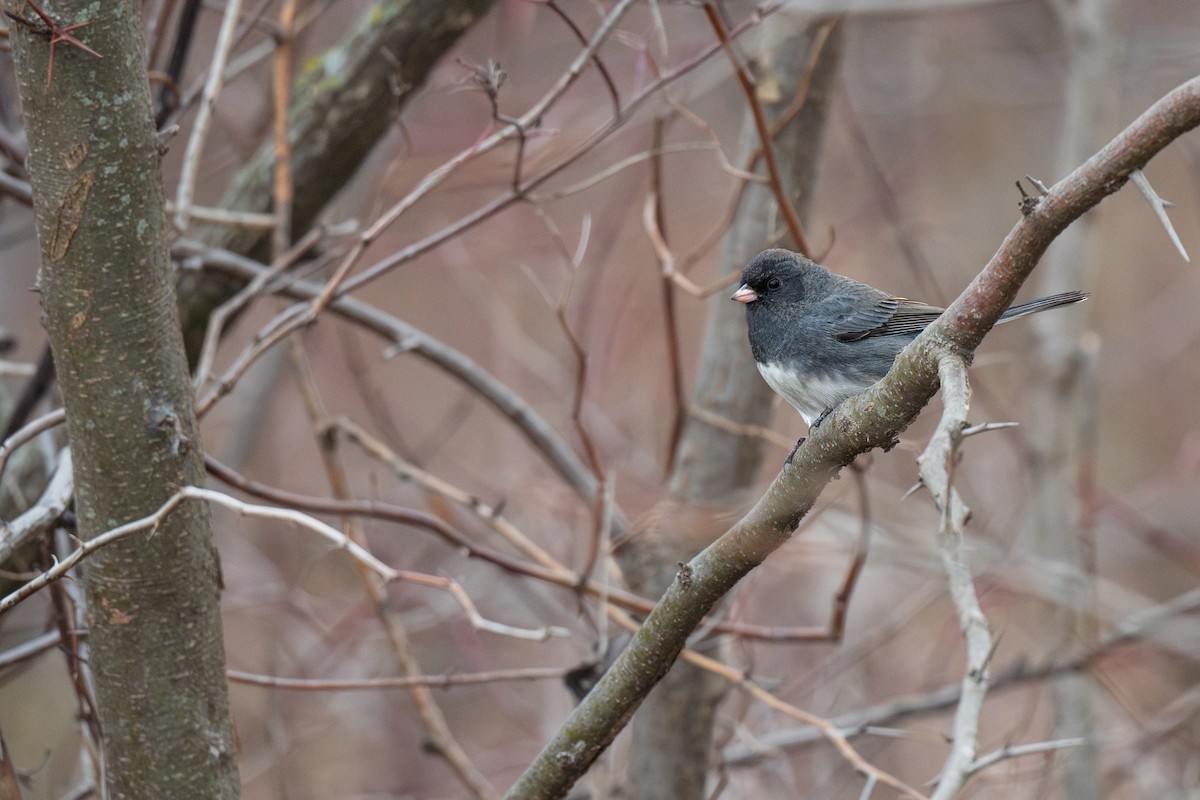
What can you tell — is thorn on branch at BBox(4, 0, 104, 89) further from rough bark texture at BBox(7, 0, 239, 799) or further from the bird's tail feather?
the bird's tail feather

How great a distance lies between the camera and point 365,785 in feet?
19.4

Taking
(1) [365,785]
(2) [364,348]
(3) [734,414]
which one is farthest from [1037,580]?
(2) [364,348]

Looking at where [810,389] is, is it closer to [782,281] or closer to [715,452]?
[782,281]

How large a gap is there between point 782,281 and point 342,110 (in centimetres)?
124

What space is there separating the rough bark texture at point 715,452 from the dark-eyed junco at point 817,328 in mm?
247

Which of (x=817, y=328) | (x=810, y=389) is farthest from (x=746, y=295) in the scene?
(x=810, y=389)

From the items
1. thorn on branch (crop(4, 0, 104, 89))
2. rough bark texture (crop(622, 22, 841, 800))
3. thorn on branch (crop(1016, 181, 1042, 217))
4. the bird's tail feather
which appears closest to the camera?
thorn on branch (crop(1016, 181, 1042, 217))

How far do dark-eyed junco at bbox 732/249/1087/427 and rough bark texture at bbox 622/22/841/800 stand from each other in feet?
0.81

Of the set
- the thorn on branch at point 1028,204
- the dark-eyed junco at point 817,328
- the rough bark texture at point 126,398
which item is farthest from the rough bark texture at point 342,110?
the thorn on branch at point 1028,204

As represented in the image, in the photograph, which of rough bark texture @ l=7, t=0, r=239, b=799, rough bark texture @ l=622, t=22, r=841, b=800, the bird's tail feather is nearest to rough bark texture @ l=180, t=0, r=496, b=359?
rough bark texture @ l=622, t=22, r=841, b=800

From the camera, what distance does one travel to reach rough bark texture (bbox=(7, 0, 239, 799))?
161 centimetres

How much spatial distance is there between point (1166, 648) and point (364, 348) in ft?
19.2

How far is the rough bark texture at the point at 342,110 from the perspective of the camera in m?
2.81

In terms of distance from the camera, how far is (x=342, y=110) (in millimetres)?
2857
